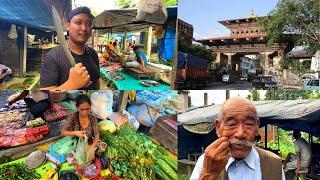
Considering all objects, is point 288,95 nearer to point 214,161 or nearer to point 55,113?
point 55,113

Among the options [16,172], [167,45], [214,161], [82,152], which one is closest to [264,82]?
[167,45]

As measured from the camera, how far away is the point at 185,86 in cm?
829

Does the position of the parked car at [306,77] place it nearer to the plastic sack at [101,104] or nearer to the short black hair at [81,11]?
the plastic sack at [101,104]

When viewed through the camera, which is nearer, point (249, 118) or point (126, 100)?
point (249, 118)

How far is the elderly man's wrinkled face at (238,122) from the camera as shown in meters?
2.63

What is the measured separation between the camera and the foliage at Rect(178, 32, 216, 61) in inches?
322

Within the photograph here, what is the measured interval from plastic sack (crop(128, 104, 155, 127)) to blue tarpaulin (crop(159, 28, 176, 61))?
995mm

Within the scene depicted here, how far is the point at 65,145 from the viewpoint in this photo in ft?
21.6

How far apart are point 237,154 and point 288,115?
377 centimetres

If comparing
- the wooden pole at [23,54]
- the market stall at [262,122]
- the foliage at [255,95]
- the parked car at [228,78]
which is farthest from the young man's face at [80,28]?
the parked car at [228,78]

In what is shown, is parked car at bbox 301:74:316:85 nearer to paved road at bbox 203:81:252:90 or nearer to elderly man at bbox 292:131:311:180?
paved road at bbox 203:81:252:90

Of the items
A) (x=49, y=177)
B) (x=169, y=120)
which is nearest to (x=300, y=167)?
(x=169, y=120)

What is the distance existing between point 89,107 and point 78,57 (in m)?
0.77

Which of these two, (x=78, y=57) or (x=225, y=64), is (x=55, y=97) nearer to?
(x=78, y=57)
